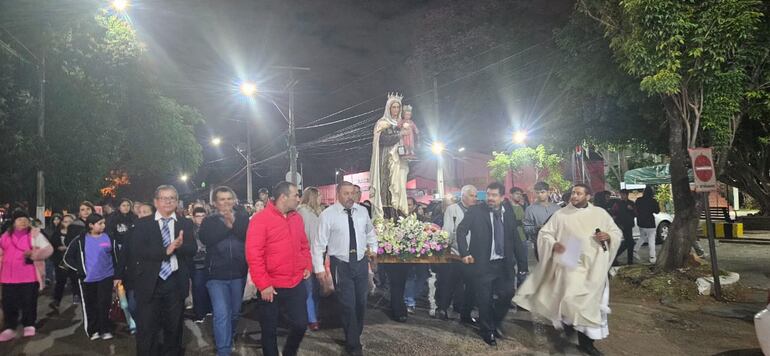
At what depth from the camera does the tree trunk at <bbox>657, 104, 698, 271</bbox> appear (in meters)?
10.1

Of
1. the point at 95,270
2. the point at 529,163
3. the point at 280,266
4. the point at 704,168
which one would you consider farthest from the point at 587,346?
the point at 529,163

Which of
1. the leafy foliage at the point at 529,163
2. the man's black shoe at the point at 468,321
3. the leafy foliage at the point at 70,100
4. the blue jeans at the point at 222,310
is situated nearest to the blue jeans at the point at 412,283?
the man's black shoe at the point at 468,321

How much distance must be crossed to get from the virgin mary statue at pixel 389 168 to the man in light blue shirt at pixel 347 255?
8.57 ft

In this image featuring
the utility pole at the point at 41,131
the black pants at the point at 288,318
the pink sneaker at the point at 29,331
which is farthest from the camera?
the utility pole at the point at 41,131

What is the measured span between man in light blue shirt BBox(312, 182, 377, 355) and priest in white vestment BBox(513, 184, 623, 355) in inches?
84.8

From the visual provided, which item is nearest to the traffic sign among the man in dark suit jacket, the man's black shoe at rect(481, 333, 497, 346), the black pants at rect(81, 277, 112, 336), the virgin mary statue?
the virgin mary statue

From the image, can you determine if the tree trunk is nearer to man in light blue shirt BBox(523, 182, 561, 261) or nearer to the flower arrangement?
man in light blue shirt BBox(523, 182, 561, 261)

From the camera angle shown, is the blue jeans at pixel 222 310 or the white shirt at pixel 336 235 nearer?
the blue jeans at pixel 222 310

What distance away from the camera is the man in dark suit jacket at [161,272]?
512cm

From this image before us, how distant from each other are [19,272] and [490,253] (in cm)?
635

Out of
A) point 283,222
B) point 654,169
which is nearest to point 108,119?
point 283,222

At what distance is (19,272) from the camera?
24.3ft

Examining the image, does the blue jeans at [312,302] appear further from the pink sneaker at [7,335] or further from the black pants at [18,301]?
the pink sneaker at [7,335]

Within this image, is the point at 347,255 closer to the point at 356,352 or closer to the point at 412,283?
the point at 356,352
